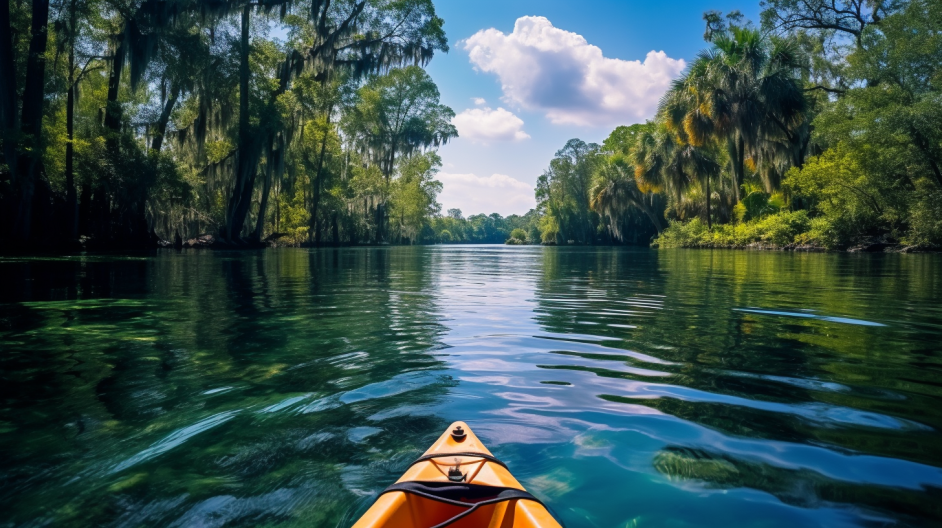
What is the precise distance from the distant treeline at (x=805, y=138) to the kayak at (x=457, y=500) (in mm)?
25052

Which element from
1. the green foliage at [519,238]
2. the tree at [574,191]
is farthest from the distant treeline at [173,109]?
the green foliage at [519,238]

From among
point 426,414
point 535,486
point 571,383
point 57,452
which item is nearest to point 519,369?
point 571,383

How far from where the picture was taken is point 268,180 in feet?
95.2

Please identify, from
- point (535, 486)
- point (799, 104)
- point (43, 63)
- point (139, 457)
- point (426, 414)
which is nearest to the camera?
point (535, 486)

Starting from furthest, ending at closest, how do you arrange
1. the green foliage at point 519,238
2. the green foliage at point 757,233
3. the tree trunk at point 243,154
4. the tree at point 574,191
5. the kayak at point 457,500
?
the green foliage at point 519,238 → the tree at point 574,191 → the green foliage at point 757,233 → the tree trunk at point 243,154 → the kayak at point 457,500

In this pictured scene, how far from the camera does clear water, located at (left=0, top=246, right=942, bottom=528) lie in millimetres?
2219

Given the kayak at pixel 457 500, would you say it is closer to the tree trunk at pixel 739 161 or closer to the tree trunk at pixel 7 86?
the tree trunk at pixel 7 86

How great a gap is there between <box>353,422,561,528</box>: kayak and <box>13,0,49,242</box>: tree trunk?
21744mm

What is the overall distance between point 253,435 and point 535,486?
5.47 feet

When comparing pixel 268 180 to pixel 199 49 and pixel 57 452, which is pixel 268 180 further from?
pixel 57 452

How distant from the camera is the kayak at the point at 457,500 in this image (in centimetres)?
161

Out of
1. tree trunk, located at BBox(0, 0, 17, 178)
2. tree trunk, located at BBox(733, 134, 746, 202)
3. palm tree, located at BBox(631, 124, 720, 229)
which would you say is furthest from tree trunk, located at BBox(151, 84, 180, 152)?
tree trunk, located at BBox(733, 134, 746, 202)

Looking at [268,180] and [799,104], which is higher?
[799,104]

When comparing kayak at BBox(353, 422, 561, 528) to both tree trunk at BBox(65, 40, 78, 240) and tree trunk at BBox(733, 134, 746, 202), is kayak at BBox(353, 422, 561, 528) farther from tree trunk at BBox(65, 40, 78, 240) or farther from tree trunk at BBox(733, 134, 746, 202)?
tree trunk at BBox(733, 134, 746, 202)
